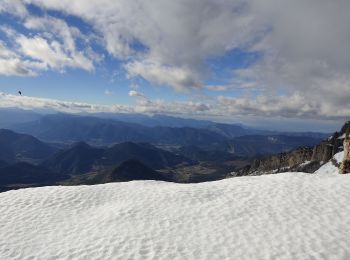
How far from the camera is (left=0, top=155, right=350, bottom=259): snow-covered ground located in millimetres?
14758

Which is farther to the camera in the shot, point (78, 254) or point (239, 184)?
point (239, 184)

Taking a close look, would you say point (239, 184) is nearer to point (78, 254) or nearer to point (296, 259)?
point (296, 259)

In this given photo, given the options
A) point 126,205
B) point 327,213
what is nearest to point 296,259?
point 327,213

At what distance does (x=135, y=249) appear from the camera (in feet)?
49.0

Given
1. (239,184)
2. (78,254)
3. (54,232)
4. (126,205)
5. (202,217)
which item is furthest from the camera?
(239,184)

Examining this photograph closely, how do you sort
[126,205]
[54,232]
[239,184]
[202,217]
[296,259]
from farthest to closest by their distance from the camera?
1. [239,184]
2. [126,205]
3. [202,217]
4. [54,232]
5. [296,259]

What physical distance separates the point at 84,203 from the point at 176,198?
639 centimetres

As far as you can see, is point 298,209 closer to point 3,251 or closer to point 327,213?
point 327,213

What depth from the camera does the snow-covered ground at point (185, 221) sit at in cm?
1476

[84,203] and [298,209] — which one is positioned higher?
[298,209]

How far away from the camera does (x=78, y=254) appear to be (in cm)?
1461

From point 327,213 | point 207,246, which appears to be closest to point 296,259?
point 207,246

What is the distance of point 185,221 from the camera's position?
18344 millimetres

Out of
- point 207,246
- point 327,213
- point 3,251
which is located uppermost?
point 327,213
